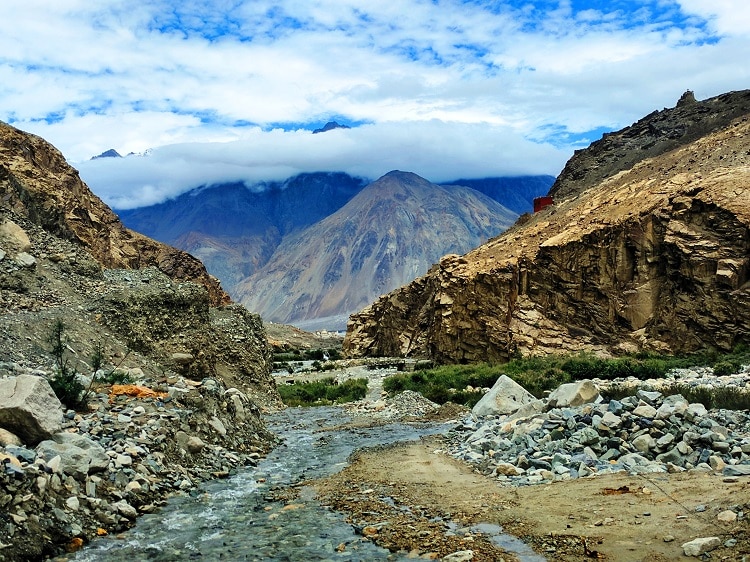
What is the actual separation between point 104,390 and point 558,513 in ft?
35.4

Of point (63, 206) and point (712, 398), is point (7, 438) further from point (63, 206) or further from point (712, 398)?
point (63, 206)

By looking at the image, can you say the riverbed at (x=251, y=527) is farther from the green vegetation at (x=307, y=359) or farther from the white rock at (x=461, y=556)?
the green vegetation at (x=307, y=359)

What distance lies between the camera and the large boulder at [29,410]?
34.2ft

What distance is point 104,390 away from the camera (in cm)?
1570

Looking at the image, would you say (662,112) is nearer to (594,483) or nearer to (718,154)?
(718,154)

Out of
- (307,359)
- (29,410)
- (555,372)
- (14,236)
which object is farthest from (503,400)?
(307,359)

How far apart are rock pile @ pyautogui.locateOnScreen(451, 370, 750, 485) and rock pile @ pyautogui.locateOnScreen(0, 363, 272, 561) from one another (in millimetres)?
5961

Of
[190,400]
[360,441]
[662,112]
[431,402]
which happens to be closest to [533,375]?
[431,402]

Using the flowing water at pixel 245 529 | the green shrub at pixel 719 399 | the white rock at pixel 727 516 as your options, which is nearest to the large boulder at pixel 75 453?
the flowing water at pixel 245 529

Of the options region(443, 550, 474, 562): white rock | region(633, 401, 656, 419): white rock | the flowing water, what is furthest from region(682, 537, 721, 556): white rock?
region(633, 401, 656, 419): white rock

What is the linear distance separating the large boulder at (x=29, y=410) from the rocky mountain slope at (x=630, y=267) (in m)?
42.2

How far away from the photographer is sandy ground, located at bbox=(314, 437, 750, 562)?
26.4ft

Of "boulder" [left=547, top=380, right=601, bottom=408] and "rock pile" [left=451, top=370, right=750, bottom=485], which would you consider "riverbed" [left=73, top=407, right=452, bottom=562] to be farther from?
"boulder" [left=547, top=380, right=601, bottom=408]

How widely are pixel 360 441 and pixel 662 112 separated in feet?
222
